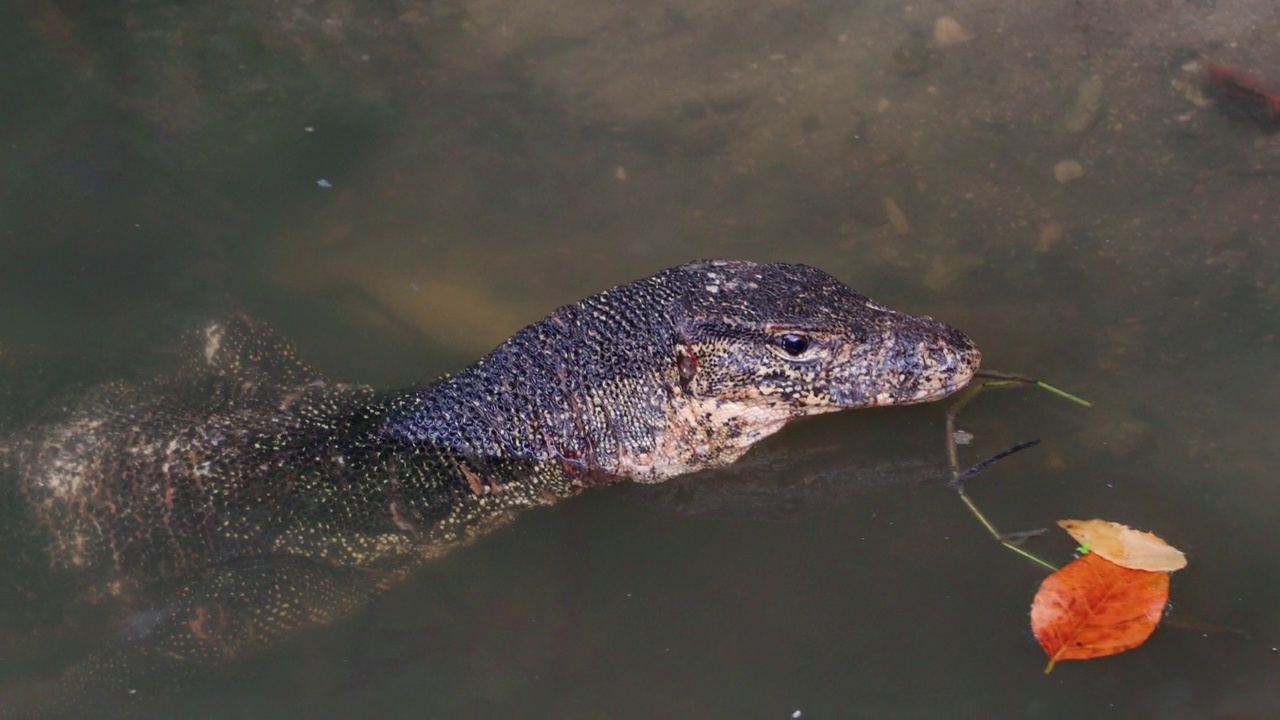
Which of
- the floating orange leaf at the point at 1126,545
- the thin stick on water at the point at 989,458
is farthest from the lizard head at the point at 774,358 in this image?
the floating orange leaf at the point at 1126,545

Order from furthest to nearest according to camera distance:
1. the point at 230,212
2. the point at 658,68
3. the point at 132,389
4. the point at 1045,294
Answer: the point at 658,68 → the point at 230,212 → the point at 1045,294 → the point at 132,389

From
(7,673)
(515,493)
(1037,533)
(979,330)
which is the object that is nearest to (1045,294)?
(979,330)

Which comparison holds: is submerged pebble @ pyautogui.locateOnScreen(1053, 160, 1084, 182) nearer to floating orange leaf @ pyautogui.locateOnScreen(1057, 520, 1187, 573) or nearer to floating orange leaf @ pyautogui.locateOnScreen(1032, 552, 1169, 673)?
floating orange leaf @ pyautogui.locateOnScreen(1057, 520, 1187, 573)

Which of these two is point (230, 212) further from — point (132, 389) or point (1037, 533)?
point (1037, 533)

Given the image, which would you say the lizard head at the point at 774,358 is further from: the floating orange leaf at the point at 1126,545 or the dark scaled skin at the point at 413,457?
the floating orange leaf at the point at 1126,545

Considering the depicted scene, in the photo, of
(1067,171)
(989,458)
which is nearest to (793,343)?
(989,458)

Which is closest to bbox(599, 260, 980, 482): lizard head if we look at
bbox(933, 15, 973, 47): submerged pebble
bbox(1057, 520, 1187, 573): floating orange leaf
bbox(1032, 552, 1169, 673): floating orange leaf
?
bbox(1057, 520, 1187, 573): floating orange leaf
